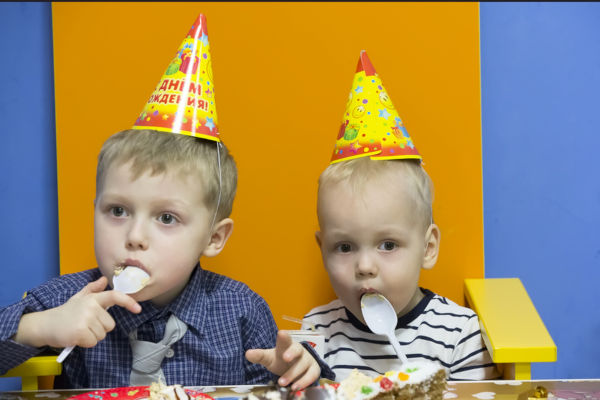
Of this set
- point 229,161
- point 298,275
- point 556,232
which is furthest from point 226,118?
point 556,232

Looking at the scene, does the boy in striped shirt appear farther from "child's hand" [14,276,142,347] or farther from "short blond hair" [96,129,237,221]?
"child's hand" [14,276,142,347]

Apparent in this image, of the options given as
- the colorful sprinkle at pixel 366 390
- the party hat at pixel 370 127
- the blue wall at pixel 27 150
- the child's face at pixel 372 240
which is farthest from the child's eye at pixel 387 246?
the blue wall at pixel 27 150

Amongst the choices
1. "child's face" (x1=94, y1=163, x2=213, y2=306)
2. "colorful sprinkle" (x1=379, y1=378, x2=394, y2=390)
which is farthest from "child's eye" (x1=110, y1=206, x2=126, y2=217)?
"colorful sprinkle" (x1=379, y1=378, x2=394, y2=390)

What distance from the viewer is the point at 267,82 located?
1.35m

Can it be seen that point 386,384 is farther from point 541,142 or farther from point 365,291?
point 541,142

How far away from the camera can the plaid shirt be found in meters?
1.06

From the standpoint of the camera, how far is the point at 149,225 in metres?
0.99

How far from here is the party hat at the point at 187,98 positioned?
1.04 meters

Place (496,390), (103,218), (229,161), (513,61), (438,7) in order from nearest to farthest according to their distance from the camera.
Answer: (496,390) < (103,218) < (229,161) < (438,7) < (513,61)

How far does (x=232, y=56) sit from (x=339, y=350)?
2.08 ft

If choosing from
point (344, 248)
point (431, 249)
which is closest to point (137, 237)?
point (344, 248)

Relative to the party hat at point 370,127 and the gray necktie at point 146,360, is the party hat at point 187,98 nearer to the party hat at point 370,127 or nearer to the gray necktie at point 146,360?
the party hat at point 370,127

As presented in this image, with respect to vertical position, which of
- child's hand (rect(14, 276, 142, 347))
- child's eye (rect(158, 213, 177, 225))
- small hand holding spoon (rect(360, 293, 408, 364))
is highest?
child's eye (rect(158, 213, 177, 225))

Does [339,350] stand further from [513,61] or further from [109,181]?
[513,61]
